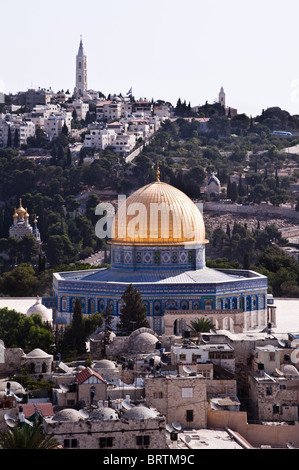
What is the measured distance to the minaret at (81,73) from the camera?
13404 cm

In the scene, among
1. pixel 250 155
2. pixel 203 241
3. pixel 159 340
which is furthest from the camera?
pixel 250 155

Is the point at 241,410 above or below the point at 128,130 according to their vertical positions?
below

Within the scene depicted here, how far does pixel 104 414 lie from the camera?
2309cm

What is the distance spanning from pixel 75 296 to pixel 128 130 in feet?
227

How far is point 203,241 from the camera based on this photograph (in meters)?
41.1

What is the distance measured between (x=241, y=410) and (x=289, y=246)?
158 ft

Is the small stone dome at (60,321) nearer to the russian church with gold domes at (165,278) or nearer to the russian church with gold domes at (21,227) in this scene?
A: the russian church with gold domes at (165,278)

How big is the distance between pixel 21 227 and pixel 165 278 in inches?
1261

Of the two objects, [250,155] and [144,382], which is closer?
[144,382]

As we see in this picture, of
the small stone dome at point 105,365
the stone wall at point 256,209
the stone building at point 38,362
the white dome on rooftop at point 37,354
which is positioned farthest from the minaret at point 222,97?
the small stone dome at point 105,365

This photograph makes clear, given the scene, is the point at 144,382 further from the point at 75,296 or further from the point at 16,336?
the point at 75,296

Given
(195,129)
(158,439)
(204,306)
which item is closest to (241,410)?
(158,439)

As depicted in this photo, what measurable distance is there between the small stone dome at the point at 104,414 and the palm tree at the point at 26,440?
4.11 ft

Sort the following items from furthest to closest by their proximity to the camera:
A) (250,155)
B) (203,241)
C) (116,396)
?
1. (250,155)
2. (203,241)
3. (116,396)
